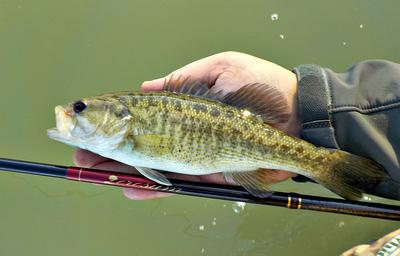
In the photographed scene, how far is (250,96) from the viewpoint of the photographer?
7.87 feet

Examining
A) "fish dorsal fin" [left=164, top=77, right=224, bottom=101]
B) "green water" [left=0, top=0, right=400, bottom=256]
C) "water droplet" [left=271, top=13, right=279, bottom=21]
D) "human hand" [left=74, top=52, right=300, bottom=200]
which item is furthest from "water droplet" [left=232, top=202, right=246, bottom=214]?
"water droplet" [left=271, top=13, right=279, bottom=21]

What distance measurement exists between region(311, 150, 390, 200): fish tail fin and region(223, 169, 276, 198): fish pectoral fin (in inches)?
11.8

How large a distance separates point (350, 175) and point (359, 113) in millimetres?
360

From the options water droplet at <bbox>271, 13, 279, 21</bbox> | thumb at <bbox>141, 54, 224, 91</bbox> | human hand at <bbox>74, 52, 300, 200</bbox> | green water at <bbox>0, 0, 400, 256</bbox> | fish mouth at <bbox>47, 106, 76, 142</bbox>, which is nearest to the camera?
Result: fish mouth at <bbox>47, 106, 76, 142</bbox>

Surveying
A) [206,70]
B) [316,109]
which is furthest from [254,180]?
[206,70]

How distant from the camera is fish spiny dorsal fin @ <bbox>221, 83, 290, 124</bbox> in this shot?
2398 millimetres

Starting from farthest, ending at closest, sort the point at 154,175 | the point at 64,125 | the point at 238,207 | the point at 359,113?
the point at 238,207 → the point at 359,113 → the point at 154,175 → the point at 64,125

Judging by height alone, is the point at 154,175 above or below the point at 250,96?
below

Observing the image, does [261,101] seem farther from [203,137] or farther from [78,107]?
[78,107]

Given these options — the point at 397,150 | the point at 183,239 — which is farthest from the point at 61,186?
the point at 397,150

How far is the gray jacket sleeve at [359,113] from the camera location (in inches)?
94.7

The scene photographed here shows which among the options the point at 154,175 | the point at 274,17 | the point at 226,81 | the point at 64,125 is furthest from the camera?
the point at 274,17

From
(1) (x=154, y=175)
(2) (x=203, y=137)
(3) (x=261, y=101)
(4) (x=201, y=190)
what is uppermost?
(3) (x=261, y=101)

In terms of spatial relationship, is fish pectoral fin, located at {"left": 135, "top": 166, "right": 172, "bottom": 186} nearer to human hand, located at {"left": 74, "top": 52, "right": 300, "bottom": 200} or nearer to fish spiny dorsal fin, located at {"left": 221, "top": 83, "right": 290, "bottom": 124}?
human hand, located at {"left": 74, "top": 52, "right": 300, "bottom": 200}
